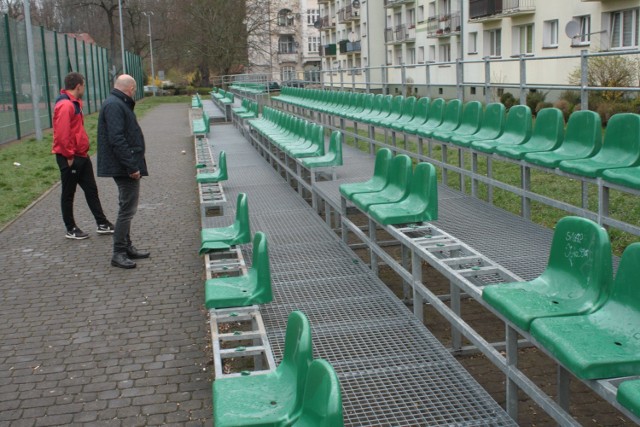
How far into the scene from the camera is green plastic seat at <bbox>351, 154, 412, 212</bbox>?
5.90 meters

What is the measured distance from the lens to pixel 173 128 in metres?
25.0

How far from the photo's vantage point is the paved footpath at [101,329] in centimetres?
429

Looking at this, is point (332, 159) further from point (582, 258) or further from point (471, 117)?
point (582, 258)

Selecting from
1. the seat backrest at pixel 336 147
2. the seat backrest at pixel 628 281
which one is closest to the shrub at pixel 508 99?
the seat backrest at pixel 336 147

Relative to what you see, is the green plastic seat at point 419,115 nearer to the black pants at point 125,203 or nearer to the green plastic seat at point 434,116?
the green plastic seat at point 434,116

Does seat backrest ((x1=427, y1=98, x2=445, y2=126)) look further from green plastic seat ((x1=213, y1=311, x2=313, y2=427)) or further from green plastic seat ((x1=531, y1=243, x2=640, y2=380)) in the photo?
green plastic seat ((x1=213, y1=311, x2=313, y2=427))

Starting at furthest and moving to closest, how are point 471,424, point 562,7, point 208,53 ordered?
1. point 208,53
2. point 562,7
3. point 471,424

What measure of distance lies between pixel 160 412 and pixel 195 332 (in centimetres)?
127

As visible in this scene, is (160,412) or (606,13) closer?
(160,412)

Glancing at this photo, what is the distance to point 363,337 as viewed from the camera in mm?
4582

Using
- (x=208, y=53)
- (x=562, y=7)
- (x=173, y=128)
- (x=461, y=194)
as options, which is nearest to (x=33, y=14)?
(x=208, y=53)

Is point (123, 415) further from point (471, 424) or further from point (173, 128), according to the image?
point (173, 128)

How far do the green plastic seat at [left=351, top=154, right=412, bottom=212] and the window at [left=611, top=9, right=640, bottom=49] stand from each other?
19.2m

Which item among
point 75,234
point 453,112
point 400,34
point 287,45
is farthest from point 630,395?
point 287,45
